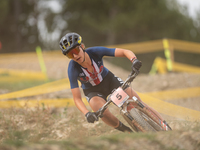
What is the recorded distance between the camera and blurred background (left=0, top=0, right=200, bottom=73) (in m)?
21.2

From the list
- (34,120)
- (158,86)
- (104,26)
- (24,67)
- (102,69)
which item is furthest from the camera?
(104,26)

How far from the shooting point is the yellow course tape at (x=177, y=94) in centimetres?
770

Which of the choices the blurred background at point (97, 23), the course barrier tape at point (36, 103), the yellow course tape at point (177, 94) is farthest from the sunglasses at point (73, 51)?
the blurred background at point (97, 23)

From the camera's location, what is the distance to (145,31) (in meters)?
22.1

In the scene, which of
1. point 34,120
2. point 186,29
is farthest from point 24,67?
point 186,29

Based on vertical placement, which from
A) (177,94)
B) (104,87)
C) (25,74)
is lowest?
(25,74)

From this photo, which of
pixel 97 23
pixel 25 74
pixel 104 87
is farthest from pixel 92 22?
pixel 104 87

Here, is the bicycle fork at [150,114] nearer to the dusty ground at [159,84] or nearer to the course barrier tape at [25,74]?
the dusty ground at [159,84]

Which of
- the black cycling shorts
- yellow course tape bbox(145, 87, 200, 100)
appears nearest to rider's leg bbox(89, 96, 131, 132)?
the black cycling shorts

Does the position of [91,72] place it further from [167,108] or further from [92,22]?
[92,22]

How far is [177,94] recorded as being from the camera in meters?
7.81

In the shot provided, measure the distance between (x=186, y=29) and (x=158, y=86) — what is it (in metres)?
15.9

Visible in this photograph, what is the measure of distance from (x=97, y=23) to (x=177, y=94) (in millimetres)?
15009

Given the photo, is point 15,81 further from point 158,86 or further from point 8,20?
point 8,20
